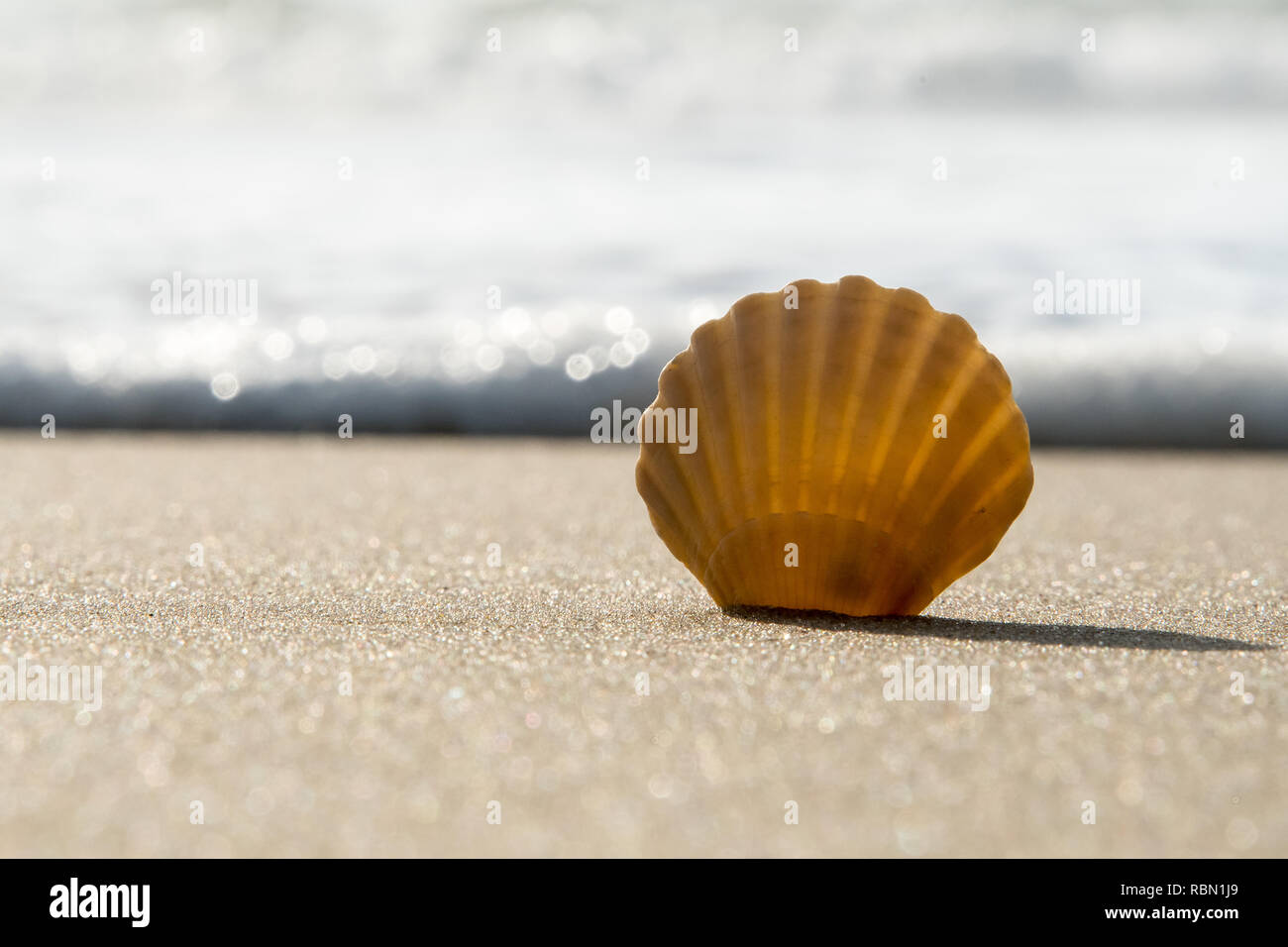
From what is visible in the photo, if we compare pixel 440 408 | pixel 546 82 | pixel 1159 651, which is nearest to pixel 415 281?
pixel 440 408

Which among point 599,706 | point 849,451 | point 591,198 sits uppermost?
point 591,198

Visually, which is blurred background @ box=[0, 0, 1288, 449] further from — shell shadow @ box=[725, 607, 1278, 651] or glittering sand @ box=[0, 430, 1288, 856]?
shell shadow @ box=[725, 607, 1278, 651]

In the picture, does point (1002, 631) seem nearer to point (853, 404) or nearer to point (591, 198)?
point (853, 404)

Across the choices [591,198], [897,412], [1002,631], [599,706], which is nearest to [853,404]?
[897,412]

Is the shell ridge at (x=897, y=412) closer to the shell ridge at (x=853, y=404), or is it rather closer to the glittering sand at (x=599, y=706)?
the shell ridge at (x=853, y=404)

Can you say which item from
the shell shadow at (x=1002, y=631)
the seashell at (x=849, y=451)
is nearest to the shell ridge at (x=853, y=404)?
the seashell at (x=849, y=451)

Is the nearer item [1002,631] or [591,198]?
[1002,631]
